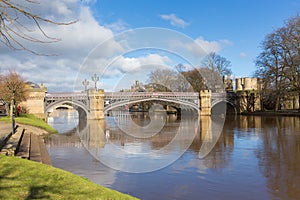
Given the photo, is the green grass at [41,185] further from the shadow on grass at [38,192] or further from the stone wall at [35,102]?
the stone wall at [35,102]

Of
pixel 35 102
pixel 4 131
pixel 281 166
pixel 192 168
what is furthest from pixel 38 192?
pixel 35 102

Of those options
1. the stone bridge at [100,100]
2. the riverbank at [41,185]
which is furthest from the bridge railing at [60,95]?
the riverbank at [41,185]

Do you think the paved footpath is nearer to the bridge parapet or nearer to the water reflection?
the water reflection

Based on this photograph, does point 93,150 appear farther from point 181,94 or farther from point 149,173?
point 181,94

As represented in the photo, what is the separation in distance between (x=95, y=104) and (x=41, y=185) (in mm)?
33120

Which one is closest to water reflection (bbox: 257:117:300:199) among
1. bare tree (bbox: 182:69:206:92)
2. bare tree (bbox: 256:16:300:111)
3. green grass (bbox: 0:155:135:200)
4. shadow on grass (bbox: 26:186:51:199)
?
green grass (bbox: 0:155:135:200)

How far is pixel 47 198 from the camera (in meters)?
4.80

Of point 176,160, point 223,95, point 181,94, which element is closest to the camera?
point 176,160

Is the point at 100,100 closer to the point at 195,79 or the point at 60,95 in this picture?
the point at 60,95

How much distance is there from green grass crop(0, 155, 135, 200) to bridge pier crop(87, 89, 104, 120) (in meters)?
31.0

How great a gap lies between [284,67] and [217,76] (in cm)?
1853

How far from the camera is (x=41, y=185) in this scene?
5.51 metres

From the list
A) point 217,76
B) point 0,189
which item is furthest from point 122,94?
point 0,189

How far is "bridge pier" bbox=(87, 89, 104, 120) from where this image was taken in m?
37.6
